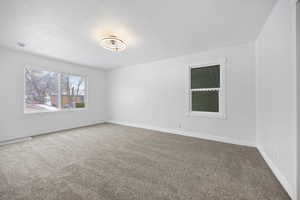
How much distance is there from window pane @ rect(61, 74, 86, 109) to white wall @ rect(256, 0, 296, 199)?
223 inches

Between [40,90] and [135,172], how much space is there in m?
4.10

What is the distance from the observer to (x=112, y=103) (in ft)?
18.6

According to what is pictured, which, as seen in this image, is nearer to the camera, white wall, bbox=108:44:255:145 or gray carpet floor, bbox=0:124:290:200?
gray carpet floor, bbox=0:124:290:200

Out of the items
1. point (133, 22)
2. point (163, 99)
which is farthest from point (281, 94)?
point (163, 99)

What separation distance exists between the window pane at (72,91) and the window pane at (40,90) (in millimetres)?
243

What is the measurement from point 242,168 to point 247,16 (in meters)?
2.48

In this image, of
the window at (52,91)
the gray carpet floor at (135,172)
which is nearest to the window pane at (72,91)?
the window at (52,91)

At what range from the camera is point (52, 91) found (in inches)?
164

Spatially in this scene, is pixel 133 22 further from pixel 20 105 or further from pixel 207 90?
pixel 20 105

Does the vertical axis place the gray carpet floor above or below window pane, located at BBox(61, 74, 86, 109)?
below

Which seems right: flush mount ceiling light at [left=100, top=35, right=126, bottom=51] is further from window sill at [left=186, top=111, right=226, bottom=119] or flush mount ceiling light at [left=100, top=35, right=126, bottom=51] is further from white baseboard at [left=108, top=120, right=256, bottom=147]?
white baseboard at [left=108, top=120, right=256, bottom=147]

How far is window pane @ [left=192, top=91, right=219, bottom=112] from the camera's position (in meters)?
3.35

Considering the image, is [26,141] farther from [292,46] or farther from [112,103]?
[292,46]

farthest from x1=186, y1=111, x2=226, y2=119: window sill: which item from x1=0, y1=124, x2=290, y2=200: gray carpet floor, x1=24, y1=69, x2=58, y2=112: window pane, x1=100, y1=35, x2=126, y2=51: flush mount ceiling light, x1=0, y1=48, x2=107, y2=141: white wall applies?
x1=24, y1=69, x2=58, y2=112: window pane
